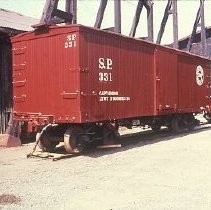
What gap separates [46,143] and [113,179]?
4512 millimetres

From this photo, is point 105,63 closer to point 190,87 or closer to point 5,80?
point 5,80

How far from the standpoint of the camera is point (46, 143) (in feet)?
43.9

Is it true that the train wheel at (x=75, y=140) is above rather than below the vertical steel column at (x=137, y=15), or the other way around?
below

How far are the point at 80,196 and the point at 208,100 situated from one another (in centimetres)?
1448

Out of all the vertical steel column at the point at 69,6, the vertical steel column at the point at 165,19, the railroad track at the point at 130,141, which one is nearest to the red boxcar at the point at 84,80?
the railroad track at the point at 130,141

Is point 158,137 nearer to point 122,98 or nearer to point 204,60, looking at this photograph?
point 122,98

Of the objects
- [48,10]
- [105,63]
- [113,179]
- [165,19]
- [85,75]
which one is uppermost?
[165,19]

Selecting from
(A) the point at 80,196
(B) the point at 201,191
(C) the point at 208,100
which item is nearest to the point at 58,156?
(A) the point at 80,196

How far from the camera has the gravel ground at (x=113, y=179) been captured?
294 inches

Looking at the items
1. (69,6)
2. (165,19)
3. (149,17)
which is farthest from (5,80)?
(165,19)

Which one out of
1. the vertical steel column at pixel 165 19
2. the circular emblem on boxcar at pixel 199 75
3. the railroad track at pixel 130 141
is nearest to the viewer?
the railroad track at pixel 130 141

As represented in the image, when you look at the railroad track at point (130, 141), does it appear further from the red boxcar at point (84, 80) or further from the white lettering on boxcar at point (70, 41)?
the white lettering on boxcar at point (70, 41)

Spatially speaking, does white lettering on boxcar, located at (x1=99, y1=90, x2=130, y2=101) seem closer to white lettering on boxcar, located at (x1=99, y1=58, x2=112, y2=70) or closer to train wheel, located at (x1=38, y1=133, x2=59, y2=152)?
white lettering on boxcar, located at (x1=99, y1=58, x2=112, y2=70)

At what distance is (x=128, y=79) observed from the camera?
47.5ft
